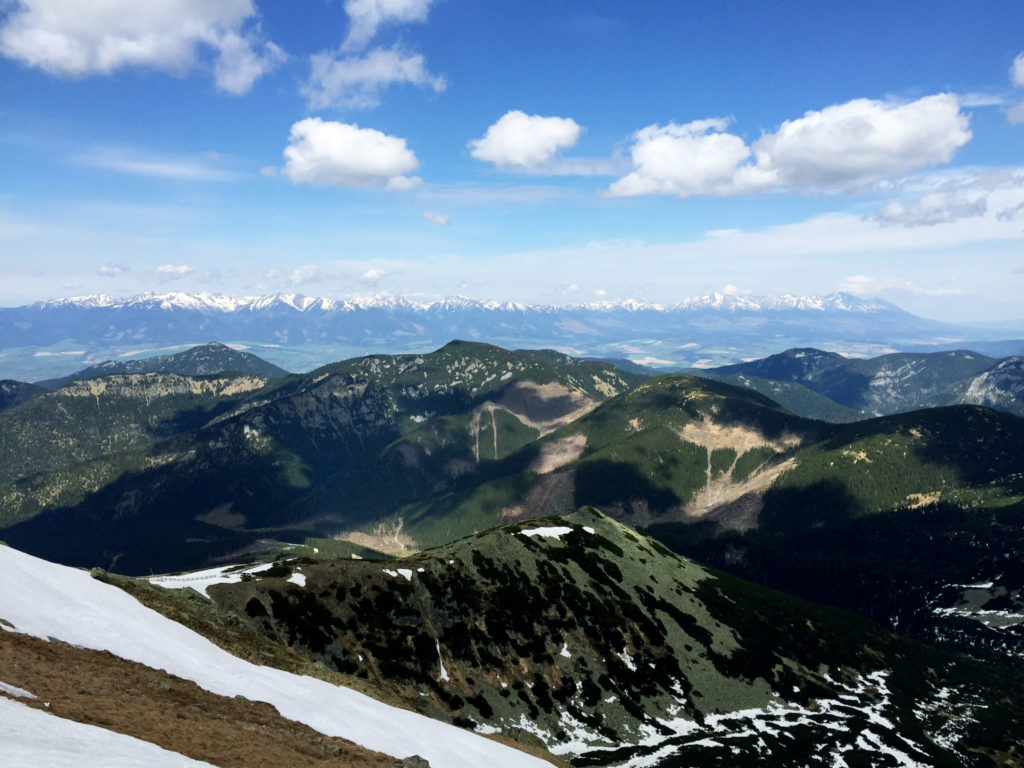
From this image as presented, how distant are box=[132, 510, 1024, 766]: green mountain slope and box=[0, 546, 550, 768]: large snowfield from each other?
2284 cm

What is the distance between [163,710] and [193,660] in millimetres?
15615

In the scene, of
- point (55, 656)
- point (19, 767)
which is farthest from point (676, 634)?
point (19, 767)

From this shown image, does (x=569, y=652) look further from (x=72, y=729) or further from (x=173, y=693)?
(x=72, y=729)

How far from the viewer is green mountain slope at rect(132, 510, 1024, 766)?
9719 centimetres

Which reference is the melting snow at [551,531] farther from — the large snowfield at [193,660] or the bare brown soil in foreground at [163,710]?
the bare brown soil in foreground at [163,710]

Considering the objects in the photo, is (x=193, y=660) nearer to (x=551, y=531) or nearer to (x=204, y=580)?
(x=204, y=580)

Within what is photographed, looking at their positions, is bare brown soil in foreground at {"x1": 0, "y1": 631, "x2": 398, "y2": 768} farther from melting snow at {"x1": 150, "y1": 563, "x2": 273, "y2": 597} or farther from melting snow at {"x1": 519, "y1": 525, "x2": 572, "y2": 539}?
melting snow at {"x1": 519, "y1": 525, "x2": 572, "y2": 539}

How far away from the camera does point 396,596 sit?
112 meters

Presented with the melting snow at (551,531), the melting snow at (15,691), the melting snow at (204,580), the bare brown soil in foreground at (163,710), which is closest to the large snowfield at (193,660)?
the bare brown soil in foreground at (163,710)

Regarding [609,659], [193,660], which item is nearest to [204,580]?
[193,660]

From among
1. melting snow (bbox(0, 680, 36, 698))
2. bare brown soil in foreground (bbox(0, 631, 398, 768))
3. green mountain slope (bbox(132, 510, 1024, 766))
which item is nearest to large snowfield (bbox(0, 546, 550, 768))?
bare brown soil in foreground (bbox(0, 631, 398, 768))

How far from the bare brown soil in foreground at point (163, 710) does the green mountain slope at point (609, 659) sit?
3732 cm

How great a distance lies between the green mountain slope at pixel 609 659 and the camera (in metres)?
97.2

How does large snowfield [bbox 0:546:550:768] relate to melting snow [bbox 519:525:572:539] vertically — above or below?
above
